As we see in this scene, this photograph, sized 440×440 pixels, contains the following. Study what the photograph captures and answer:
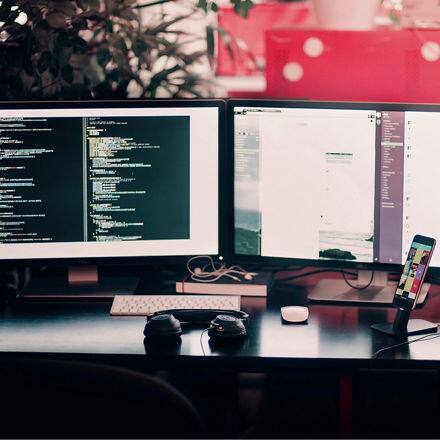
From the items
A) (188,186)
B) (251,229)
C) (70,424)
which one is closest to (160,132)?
(188,186)

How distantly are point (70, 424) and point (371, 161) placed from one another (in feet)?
3.67

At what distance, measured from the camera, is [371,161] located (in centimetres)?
186

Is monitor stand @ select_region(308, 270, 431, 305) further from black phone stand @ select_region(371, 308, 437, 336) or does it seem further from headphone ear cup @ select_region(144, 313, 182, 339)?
headphone ear cup @ select_region(144, 313, 182, 339)

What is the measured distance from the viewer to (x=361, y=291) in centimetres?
195

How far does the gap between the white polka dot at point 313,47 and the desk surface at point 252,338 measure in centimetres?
68

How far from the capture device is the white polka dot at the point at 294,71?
215cm

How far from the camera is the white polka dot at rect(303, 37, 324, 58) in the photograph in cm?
213

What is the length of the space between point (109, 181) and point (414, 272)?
2.50ft

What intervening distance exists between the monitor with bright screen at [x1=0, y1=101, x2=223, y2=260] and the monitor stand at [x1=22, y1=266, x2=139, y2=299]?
88 millimetres

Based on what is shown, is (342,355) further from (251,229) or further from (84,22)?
(84,22)

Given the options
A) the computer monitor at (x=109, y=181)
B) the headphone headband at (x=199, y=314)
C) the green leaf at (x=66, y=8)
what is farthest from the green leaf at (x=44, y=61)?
the headphone headband at (x=199, y=314)

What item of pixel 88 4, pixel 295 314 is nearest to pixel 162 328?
pixel 295 314

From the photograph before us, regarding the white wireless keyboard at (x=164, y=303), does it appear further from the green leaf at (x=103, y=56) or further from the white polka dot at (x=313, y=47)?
the green leaf at (x=103, y=56)

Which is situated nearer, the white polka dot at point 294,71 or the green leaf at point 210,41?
the white polka dot at point 294,71
